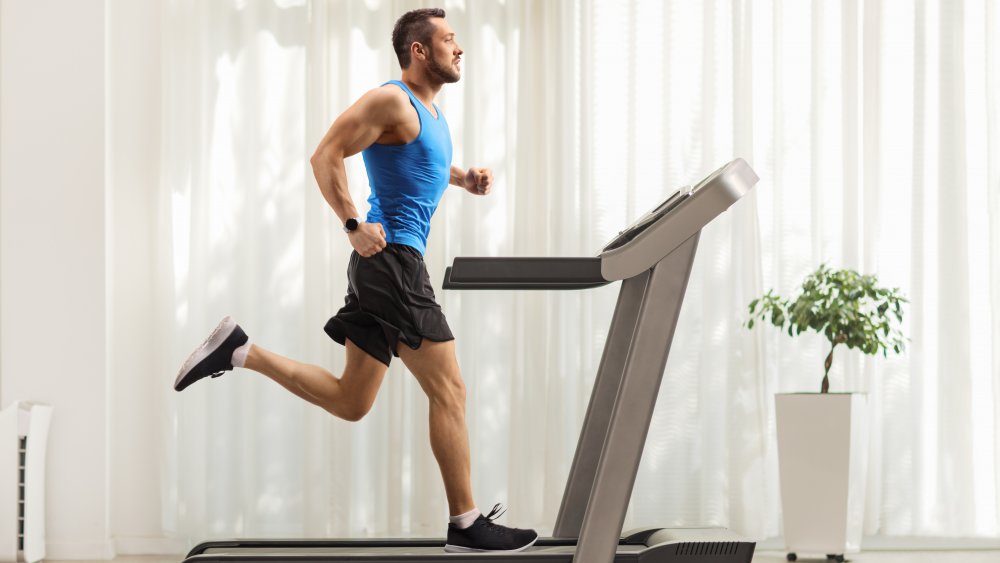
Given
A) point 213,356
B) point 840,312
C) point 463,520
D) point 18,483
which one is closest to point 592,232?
point 840,312

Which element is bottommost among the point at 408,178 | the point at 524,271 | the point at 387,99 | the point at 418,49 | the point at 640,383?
the point at 640,383

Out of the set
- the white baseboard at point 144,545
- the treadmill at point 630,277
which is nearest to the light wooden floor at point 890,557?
the white baseboard at point 144,545

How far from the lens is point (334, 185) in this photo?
2.07 metres

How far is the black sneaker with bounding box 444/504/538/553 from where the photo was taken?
211cm

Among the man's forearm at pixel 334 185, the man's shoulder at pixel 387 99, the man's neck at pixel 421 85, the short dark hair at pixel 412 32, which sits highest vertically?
the short dark hair at pixel 412 32

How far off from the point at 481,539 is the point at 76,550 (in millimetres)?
1860

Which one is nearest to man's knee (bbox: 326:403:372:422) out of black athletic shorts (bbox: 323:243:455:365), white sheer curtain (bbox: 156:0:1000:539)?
black athletic shorts (bbox: 323:243:455:365)

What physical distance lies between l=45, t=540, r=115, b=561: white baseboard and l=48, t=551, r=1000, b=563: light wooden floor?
2.3 inches

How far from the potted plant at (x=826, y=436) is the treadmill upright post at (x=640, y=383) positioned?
53.8 inches

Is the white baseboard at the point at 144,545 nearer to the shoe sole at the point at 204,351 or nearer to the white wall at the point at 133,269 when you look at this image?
the white wall at the point at 133,269

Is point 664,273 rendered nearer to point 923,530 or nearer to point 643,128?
point 643,128

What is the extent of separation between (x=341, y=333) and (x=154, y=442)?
5.13 feet

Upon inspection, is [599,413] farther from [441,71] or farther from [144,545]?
[144,545]

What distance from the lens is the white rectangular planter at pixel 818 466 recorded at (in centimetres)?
299
